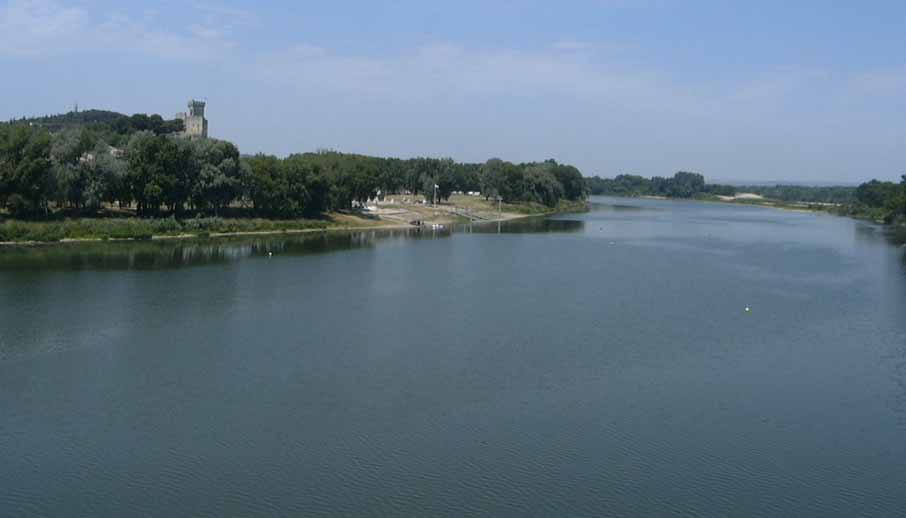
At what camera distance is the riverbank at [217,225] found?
114 feet

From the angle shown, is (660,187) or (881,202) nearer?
(881,202)

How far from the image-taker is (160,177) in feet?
127

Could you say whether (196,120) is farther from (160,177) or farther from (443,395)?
(443,395)

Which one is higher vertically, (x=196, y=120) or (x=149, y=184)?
(x=196, y=120)

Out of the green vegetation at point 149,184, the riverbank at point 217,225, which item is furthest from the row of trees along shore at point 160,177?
the riverbank at point 217,225

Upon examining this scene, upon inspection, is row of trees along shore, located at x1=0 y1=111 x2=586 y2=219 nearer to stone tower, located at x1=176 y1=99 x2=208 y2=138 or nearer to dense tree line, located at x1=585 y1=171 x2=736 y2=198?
stone tower, located at x1=176 y1=99 x2=208 y2=138

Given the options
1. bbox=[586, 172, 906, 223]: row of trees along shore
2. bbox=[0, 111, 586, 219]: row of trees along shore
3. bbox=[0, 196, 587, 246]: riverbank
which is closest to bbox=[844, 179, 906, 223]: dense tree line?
bbox=[586, 172, 906, 223]: row of trees along shore

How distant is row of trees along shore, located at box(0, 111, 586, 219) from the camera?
35312 mm

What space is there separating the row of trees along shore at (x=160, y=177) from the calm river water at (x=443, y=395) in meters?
8.15

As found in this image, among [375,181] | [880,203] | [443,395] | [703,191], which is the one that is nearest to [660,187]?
[703,191]

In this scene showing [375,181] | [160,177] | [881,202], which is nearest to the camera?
[160,177]

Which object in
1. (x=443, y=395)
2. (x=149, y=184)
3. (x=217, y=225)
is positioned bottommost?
(x=443, y=395)

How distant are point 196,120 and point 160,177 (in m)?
50.7

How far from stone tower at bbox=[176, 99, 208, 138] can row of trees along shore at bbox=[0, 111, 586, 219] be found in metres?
34.2
